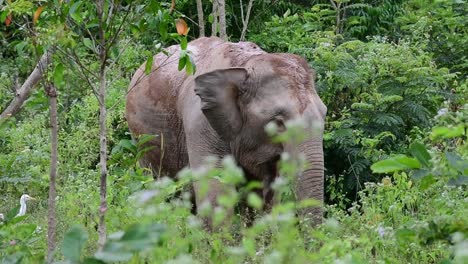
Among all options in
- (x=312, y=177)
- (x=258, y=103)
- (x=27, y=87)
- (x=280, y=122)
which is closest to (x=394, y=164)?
(x=27, y=87)

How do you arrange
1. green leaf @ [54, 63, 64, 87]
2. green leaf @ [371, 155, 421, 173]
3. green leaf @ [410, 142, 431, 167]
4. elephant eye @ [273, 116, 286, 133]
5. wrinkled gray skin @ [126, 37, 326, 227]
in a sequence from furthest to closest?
elephant eye @ [273, 116, 286, 133] → wrinkled gray skin @ [126, 37, 326, 227] → green leaf @ [54, 63, 64, 87] → green leaf @ [410, 142, 431, 167] → green leaf @ [371, 155, 421, 173]

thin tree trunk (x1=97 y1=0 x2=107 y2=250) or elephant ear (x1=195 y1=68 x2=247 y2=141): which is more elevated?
thin tree trunk (x1=97 y1=0 x2=107 y2=250)

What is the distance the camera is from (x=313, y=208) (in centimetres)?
718

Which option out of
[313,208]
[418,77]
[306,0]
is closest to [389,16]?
[306,0]

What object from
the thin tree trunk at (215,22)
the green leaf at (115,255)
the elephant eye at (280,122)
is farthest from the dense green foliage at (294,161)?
the thin tree trunk at (215,22)

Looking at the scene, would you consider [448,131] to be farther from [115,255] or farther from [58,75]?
[58,75]

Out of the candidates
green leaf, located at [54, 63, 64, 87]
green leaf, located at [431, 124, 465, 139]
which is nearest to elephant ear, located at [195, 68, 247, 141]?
green leaf, located at [54, 63, 64, 87]

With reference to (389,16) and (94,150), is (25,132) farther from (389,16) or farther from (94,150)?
(389,16)

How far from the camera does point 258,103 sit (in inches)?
314

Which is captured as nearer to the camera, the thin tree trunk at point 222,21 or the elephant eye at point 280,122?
the elephant eye at point 280,122

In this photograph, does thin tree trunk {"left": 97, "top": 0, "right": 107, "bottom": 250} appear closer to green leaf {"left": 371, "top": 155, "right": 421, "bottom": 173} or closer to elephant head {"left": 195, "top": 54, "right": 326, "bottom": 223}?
green leaf {"left": 371, "top": 155, "right": 421, "bottom": 173}

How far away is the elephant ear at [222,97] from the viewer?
796 cm

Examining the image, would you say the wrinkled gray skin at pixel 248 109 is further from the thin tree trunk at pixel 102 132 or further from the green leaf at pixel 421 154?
the green leaf at pixel 421 154

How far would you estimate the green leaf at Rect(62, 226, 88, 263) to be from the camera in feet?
11.3
